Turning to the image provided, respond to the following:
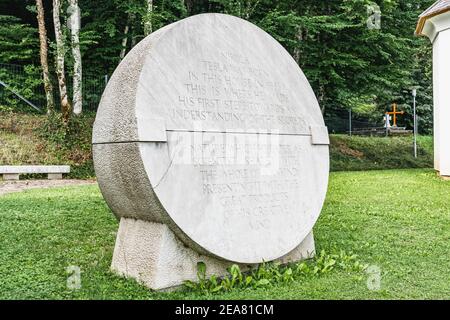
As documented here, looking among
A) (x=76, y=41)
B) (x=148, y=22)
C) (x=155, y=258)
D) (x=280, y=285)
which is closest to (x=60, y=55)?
(x=76, y=41)

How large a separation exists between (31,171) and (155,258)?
10115 millimetres

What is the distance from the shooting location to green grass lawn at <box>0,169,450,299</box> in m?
4.39

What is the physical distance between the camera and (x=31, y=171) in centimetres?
1325

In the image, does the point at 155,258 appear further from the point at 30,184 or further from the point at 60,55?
the point at 60,55

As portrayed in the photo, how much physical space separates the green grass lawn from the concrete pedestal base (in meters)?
0.11

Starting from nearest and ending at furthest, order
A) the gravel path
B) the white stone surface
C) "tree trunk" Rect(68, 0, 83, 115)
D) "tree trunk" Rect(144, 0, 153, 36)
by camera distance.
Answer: the gravel path, the white stone surface, "tree trunk" Rect(144, 0, 153, 36), "tree trunk" Rect(68, 0, 83, 115)

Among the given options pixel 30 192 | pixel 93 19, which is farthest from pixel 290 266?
pixel 93 19

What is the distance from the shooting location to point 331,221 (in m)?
7.86

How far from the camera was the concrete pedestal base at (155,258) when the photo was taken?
4281 millimetres

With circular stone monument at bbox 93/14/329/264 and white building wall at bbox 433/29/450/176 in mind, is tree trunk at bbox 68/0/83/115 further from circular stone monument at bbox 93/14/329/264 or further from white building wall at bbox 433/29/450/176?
circular stone monument at bbox 93/14/329/264

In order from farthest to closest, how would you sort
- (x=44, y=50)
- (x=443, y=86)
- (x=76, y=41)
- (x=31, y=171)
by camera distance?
1. (x=76, y=41)
2. (x=44, y=50)
3. (x=443, y=86)
4. (x=31, y=171)

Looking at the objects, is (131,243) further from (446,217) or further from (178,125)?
(446,217)

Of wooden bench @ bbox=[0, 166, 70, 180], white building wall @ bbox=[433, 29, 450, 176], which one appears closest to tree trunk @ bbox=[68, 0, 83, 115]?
wooden bench @ bbox=[0, 166, 70, 180]

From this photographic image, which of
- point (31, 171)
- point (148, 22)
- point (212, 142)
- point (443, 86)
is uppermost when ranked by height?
point (148, 22)
